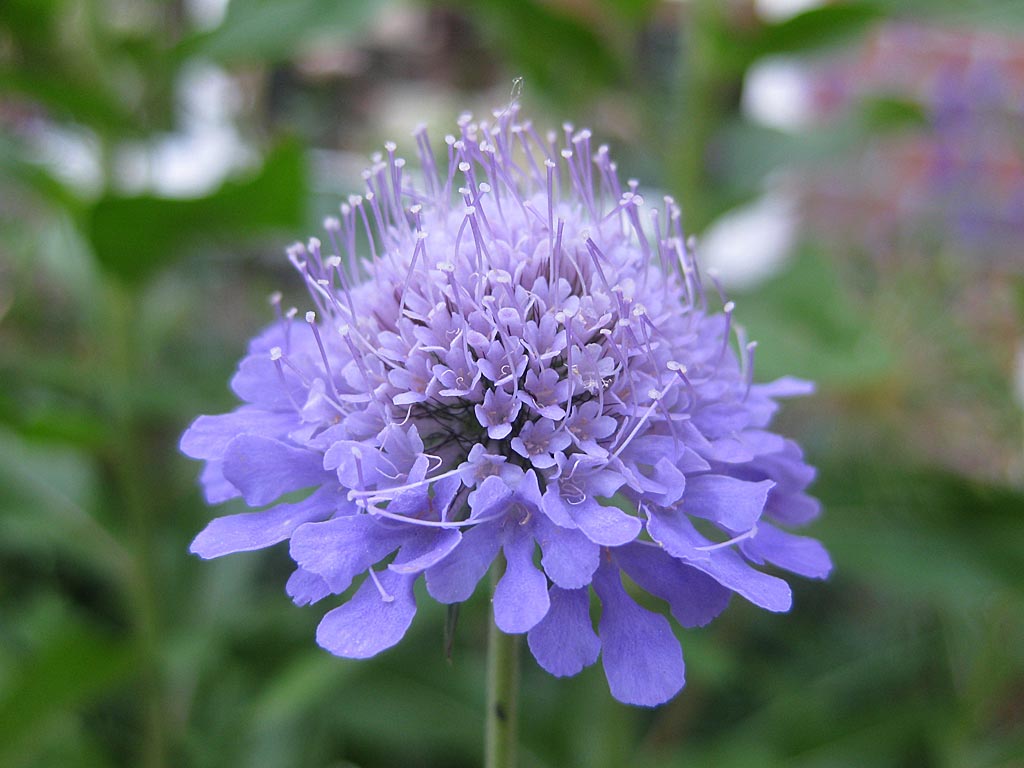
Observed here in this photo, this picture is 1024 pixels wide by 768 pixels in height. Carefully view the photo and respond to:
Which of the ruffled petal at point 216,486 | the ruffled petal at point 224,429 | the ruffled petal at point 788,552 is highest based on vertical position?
the ruffled petal at point 224,429

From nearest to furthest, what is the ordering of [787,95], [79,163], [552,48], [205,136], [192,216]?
[192,216]
[552,48]
[79,163]
[205,136]
[787,95]

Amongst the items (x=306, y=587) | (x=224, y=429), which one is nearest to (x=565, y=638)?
(x=306, y=587)

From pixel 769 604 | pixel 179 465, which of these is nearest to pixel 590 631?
pixel 769 604

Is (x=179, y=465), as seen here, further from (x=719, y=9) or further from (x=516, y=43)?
(x=719, y=9)

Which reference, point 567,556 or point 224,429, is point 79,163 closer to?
point 224,429

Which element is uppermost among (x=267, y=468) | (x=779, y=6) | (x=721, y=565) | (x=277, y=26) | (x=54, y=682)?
(x=779, y=6)

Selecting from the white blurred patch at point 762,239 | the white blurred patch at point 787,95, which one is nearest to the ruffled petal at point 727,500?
the white blurred patch at point 762,239

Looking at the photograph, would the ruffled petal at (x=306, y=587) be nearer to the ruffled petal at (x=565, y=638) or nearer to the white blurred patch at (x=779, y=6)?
the ruffled petal at (x=565, y=638)
